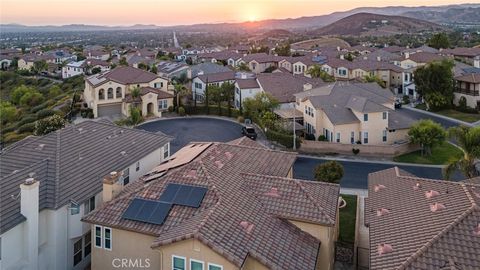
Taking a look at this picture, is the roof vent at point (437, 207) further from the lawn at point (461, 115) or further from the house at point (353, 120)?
the lawn at point (461, 115)

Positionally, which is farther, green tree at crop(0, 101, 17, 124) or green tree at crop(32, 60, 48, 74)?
green tree at crop(32, 60, 48, 74)

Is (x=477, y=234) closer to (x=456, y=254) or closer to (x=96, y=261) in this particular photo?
(x=456, y=254)

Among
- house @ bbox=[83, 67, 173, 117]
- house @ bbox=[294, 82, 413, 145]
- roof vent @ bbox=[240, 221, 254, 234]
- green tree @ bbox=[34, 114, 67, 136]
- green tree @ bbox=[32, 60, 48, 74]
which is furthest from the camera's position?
green tree @ bbox=[32, 60, 48, 74]

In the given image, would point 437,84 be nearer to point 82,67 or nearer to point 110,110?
point 110,110

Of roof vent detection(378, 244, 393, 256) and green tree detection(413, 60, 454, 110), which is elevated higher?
green tree detection(413, 60, 454, 110)

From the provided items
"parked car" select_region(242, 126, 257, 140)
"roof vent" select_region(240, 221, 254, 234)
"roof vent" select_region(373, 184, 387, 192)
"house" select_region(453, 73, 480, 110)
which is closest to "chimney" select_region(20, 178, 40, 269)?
"roof vent" select_region(240, 221, 254, 234)

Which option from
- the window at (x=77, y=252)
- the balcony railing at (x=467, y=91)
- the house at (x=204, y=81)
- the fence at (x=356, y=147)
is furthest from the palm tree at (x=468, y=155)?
the house at (x=204, y=81)

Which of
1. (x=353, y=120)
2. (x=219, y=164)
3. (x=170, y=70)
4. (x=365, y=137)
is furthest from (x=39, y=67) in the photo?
(x=219, y=164)

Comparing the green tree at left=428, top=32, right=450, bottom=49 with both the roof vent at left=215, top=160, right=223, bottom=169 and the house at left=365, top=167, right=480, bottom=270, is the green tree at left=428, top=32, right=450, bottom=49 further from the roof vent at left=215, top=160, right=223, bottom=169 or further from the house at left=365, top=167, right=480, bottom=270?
the roof vent at left=215, top=160, right=223, bottom=169
